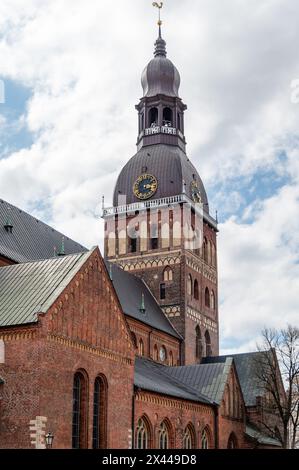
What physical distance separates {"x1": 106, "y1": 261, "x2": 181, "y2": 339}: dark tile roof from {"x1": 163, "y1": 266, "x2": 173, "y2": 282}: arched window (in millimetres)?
2122

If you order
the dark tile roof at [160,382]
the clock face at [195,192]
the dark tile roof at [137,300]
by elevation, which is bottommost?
the dark tile roof at [160,382]

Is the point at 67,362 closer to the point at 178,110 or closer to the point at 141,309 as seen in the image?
the point at 141,309

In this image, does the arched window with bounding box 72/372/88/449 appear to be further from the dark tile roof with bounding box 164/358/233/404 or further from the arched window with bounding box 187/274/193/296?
Answer: the arched window with bounding box 187/274/193/296

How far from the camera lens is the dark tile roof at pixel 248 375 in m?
67.8

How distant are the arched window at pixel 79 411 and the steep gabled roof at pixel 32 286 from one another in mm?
4326

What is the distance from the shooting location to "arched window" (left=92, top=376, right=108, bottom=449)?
3850cm

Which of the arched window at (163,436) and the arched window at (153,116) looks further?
the arched window at (153,116)

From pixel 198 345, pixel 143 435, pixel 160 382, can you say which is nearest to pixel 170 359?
pixel 198 345

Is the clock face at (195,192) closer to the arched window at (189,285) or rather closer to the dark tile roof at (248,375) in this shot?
the arched window at (189,285)

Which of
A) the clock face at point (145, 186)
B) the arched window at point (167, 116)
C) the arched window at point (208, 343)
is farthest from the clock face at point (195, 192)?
the arched window at point (208, 343)

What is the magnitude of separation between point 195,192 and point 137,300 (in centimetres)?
1424

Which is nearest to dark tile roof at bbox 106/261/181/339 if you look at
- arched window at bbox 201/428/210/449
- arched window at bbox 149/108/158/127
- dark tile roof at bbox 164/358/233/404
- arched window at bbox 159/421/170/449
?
dark tile roof at bbox 164/358/233/404
